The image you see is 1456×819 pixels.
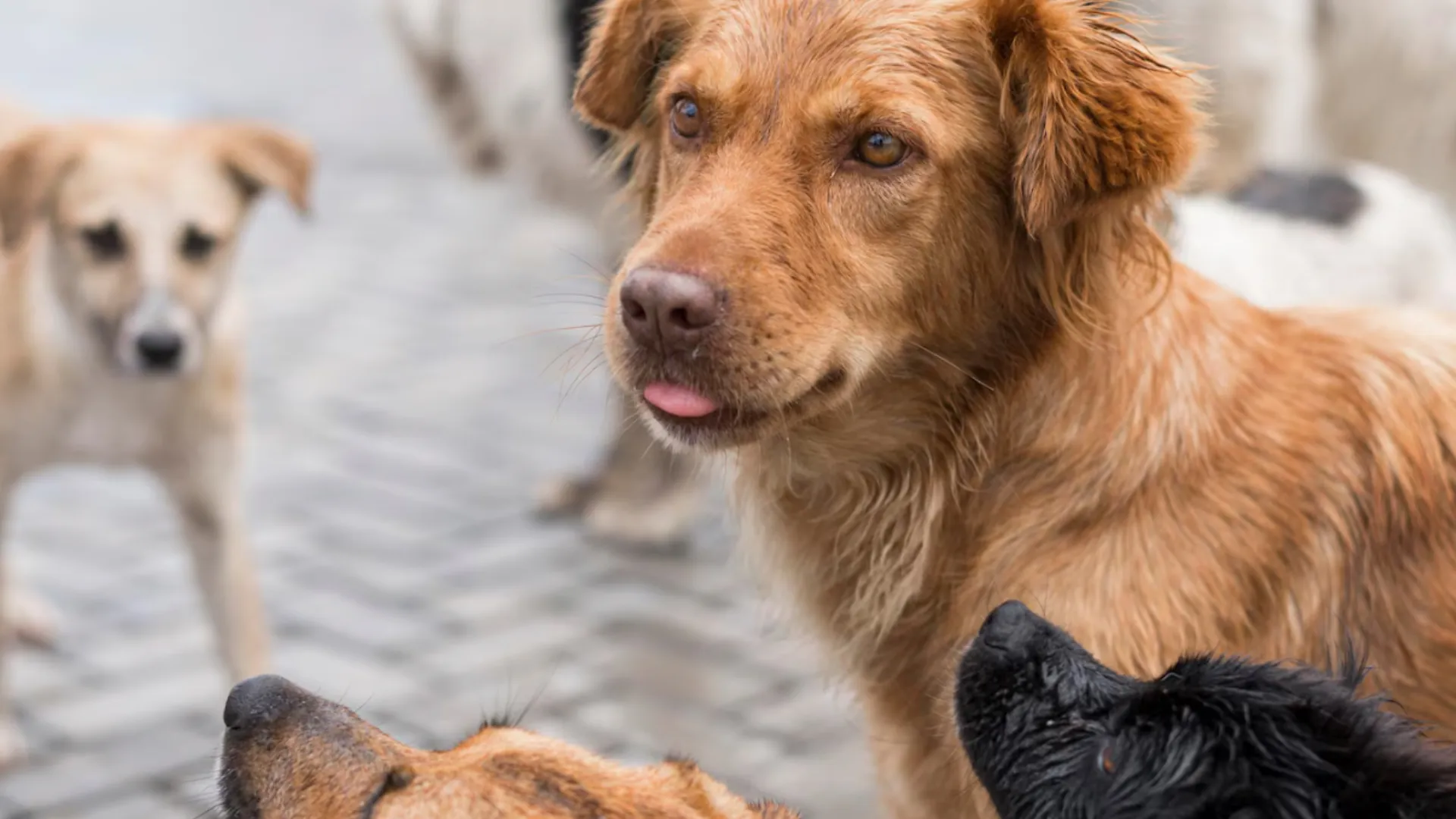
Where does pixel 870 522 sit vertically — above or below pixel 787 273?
below

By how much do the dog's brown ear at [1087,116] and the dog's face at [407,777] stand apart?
1.08 m

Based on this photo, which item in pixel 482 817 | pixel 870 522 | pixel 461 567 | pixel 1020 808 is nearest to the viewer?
pixel 482 817

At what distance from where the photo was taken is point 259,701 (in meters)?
2.45

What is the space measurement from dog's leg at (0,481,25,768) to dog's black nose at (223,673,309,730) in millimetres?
2367

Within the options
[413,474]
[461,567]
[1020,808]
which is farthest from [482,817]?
[413,474]

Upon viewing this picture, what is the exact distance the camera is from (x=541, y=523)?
21.0 feet

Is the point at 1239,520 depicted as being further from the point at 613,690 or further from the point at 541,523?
the point at 541,523

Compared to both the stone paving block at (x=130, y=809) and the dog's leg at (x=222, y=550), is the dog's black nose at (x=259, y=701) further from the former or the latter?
the dog's leg at (x=222, y=550)

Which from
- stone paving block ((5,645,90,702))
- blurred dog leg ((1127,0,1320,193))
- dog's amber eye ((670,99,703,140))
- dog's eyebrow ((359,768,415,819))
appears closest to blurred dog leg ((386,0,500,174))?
stone paving block ((5,645,90,702))

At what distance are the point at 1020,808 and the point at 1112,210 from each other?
97 cm

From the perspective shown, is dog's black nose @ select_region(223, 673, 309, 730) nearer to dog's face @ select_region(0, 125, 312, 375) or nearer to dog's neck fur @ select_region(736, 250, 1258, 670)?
dog's neck fur @ select_region(736, 250, 1258, 670)

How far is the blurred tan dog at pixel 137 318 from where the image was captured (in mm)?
4422

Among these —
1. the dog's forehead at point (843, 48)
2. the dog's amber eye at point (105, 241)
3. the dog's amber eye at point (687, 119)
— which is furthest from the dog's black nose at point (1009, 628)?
the dog's amber eye at point (105, 241)

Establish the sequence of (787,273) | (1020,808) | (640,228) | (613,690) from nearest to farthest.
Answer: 1. (1020,808)
2. (787,273)
3. (640,228)
4. (613,690)
